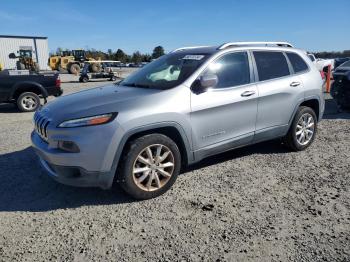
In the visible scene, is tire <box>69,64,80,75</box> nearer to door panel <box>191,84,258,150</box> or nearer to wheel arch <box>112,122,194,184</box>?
door panel <box>191,84,258,150</box>

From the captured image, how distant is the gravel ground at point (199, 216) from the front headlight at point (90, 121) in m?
0.98

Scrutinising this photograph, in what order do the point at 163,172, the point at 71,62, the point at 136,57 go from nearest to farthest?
the point at 163,172 < the point at 71,62 < the point at 136,57

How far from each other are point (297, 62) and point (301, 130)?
112 centimetres

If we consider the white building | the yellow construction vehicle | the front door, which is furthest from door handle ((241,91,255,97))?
the white building

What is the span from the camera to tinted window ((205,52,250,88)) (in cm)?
453

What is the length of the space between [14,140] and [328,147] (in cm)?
600

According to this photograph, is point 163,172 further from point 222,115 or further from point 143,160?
point 222,115

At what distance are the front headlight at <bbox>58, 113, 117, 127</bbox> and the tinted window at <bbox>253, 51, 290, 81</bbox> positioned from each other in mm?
2429

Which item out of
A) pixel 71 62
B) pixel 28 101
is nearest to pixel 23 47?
pixel 71 62

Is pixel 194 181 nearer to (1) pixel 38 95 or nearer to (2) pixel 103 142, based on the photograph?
(2) pixel 103 142

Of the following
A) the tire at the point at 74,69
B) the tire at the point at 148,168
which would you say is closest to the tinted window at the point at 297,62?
the tire at the point at 148,168

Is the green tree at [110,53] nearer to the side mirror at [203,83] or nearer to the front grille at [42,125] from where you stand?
the front grille at [42,125]

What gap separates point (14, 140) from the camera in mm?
6891

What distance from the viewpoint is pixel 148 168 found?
396 cm
